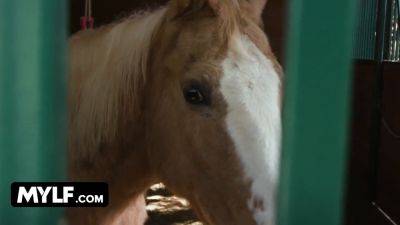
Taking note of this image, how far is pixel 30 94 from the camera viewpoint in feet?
1.39

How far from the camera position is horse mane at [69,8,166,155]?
1.48 meters

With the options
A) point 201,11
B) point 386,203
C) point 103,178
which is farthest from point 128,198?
point 386,203

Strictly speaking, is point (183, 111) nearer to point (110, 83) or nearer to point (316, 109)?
point (110, 83)

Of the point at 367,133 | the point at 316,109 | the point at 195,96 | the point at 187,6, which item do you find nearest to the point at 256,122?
the point at 195,96

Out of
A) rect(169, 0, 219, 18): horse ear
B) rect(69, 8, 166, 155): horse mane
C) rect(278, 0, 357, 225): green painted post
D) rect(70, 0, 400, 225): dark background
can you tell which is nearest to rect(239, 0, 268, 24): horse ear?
rect(169, 0, 219, 18): horse ear

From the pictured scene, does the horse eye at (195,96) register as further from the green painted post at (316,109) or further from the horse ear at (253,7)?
the green painted post at (316,109)

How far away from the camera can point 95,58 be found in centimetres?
156

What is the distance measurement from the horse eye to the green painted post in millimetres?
896

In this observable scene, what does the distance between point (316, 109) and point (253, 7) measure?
1.19 metres

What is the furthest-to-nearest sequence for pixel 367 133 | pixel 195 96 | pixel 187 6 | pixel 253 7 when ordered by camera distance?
pixel 367 133
pixel 253 7
pixel 187 6
pixel 195 96

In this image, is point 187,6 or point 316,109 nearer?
point 316,109

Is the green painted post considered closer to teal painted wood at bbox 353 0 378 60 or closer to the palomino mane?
the palomino mane

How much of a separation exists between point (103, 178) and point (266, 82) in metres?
0.54

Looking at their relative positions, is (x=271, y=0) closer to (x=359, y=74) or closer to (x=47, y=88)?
(x=359, y=74)
